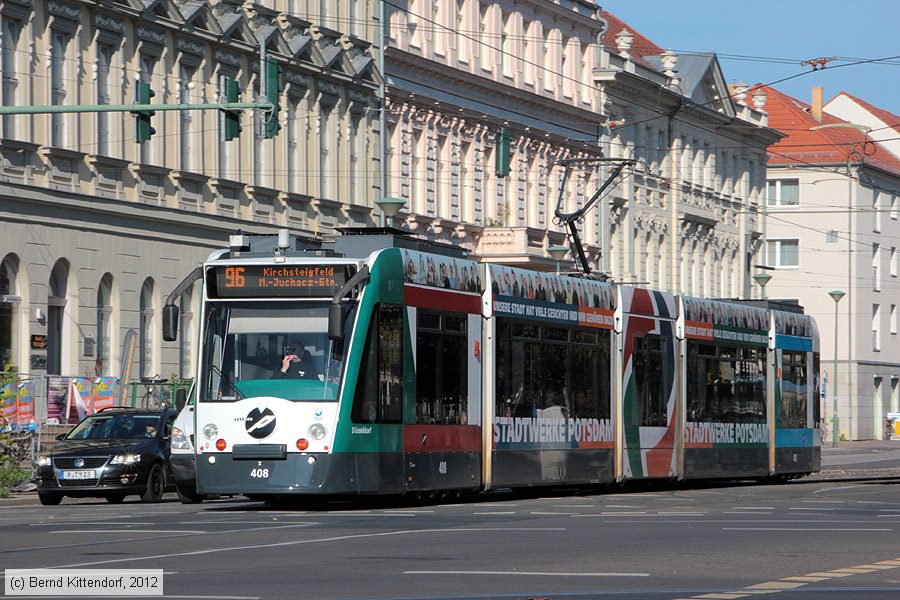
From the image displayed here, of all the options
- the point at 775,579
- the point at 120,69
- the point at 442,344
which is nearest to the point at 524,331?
the point at 442,344

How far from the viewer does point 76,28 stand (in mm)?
39750

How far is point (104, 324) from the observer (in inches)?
1641

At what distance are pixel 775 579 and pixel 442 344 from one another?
1147cm

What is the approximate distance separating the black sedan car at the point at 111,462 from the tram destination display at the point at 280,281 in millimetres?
5774

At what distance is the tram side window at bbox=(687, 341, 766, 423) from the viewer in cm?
3303

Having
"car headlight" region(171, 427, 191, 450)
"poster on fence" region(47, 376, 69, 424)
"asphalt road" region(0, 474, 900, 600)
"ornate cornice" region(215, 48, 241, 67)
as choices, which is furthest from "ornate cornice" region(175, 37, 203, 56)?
"car headlight" region(171, 427, 191, 450)

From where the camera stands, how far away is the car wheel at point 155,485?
29312 millimetres

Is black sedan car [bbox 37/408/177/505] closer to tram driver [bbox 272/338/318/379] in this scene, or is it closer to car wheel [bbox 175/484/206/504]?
car wheel [bbox 175/484/206/504]

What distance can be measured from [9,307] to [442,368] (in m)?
15.4

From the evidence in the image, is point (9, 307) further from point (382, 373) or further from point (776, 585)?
point (776, 585)

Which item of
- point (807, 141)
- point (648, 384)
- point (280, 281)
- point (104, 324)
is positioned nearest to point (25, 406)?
point (104, 324)

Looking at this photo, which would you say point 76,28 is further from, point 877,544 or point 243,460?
point 877,544

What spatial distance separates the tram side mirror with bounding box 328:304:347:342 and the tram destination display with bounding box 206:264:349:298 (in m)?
0.98

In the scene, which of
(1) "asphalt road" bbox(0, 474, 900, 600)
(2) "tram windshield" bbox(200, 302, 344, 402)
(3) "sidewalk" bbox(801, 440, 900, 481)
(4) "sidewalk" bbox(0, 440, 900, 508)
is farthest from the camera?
(3) "sidewalk" bbox(801, 440, 900, 481)
